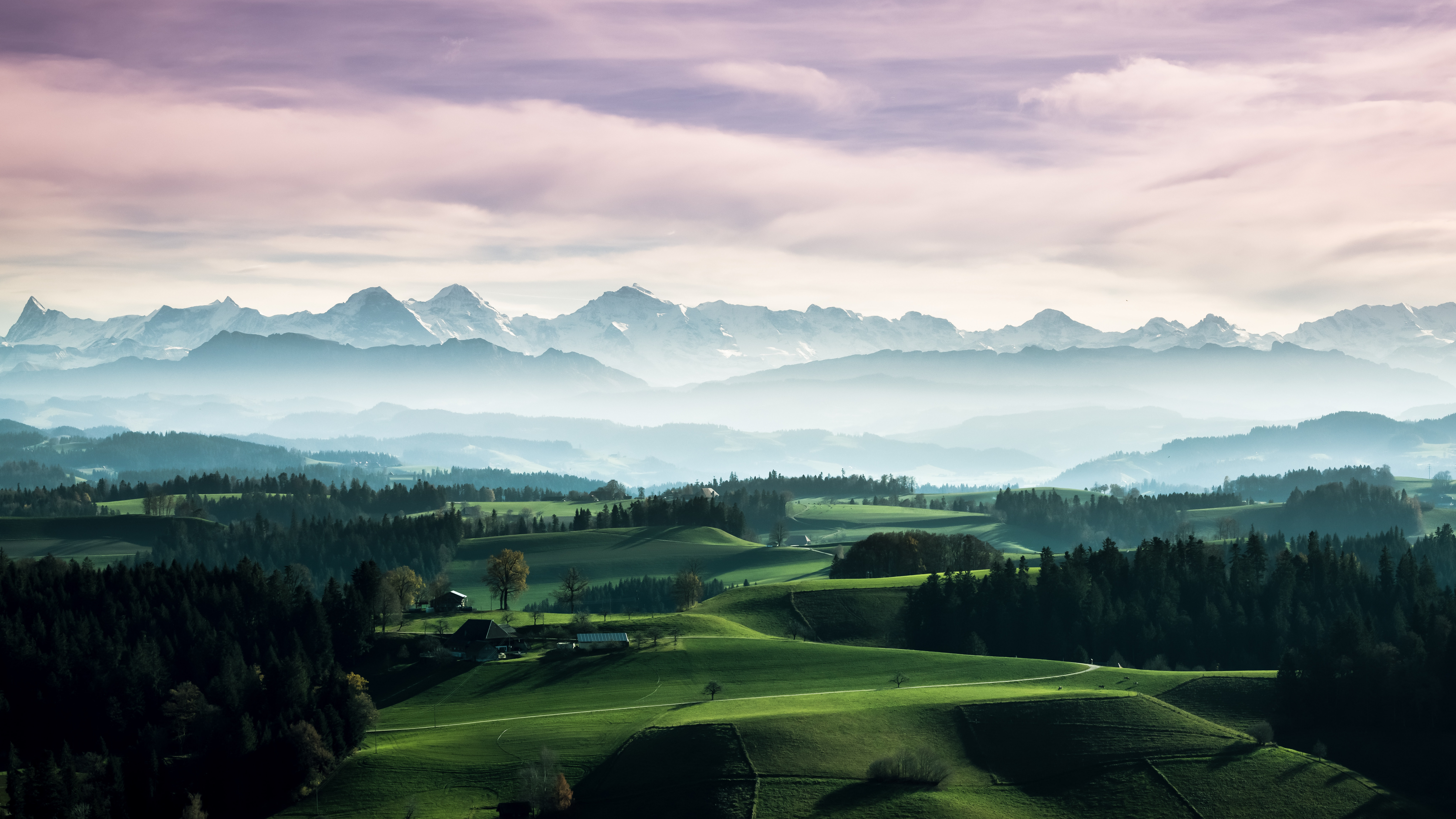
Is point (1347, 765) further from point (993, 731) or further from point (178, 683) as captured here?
point (178, 683)

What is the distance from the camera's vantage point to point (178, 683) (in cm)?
13362

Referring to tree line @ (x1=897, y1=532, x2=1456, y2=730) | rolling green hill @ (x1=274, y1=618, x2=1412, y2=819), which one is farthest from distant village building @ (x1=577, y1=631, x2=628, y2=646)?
tree line @ (x1=897, y1=532, x2=1456, y2=730)

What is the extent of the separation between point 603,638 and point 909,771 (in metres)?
51.8

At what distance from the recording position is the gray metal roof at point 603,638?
143 m

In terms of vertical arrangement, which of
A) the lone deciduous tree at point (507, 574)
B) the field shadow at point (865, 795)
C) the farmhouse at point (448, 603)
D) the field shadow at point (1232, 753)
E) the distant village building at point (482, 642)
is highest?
the lone deciduous tree at point (507, 574)

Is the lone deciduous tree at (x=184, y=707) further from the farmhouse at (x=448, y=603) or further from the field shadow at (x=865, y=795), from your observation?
the field shadow at (x=865, y=795)

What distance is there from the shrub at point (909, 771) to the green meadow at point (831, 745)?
82 cm

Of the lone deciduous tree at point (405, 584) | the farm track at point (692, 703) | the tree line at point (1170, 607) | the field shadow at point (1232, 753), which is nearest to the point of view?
the field shadow at point (1232, 753)

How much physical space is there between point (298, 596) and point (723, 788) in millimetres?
78141

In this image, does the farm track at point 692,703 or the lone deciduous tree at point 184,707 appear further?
the lone deciduous tree at point 184,707

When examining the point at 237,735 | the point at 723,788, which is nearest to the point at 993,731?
the point at 723,788

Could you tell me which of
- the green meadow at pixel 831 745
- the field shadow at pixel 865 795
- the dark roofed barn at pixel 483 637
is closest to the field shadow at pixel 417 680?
the green meadow at pixel 831 745

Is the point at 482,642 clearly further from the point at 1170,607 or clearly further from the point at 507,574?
the point at 1170,607

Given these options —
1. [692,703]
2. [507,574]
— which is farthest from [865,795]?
[507,574]
